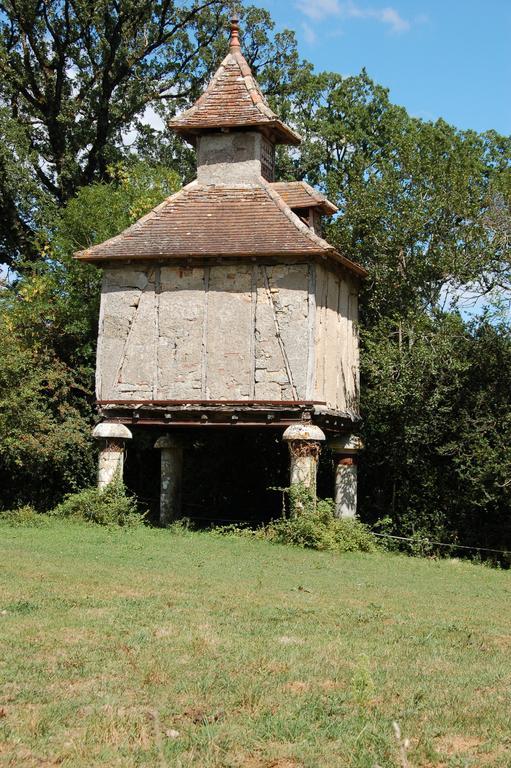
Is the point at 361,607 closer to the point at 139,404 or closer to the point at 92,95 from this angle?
the point at 139,404

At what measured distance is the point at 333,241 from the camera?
85.2 ft

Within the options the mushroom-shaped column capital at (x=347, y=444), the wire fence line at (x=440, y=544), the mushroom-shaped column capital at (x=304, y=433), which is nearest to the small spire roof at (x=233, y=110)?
the mushroom-shaped column capital at (x=304, y=433)

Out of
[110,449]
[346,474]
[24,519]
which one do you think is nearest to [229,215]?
[110,449]

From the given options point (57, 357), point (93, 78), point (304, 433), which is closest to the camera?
point (304, 433)

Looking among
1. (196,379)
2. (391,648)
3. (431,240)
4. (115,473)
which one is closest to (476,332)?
(431,240)

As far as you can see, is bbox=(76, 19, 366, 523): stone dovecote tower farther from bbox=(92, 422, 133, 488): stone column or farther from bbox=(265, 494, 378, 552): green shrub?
bbox=(265, 494, 378, 552): green shrub

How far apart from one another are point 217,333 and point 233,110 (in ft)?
20.5

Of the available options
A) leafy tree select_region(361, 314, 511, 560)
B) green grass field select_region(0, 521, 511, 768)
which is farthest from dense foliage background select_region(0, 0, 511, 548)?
green grass field select_region(0, 521, 511, 768)

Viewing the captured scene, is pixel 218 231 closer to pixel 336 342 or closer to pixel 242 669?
pixel 336 342

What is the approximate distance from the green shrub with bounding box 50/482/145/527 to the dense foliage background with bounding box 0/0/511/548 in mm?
3155

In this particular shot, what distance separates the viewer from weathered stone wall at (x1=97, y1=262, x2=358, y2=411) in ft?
69.3

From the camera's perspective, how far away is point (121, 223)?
2741cm

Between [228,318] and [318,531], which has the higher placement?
[228,318]

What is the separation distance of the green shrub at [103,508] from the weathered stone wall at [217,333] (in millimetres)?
2166
